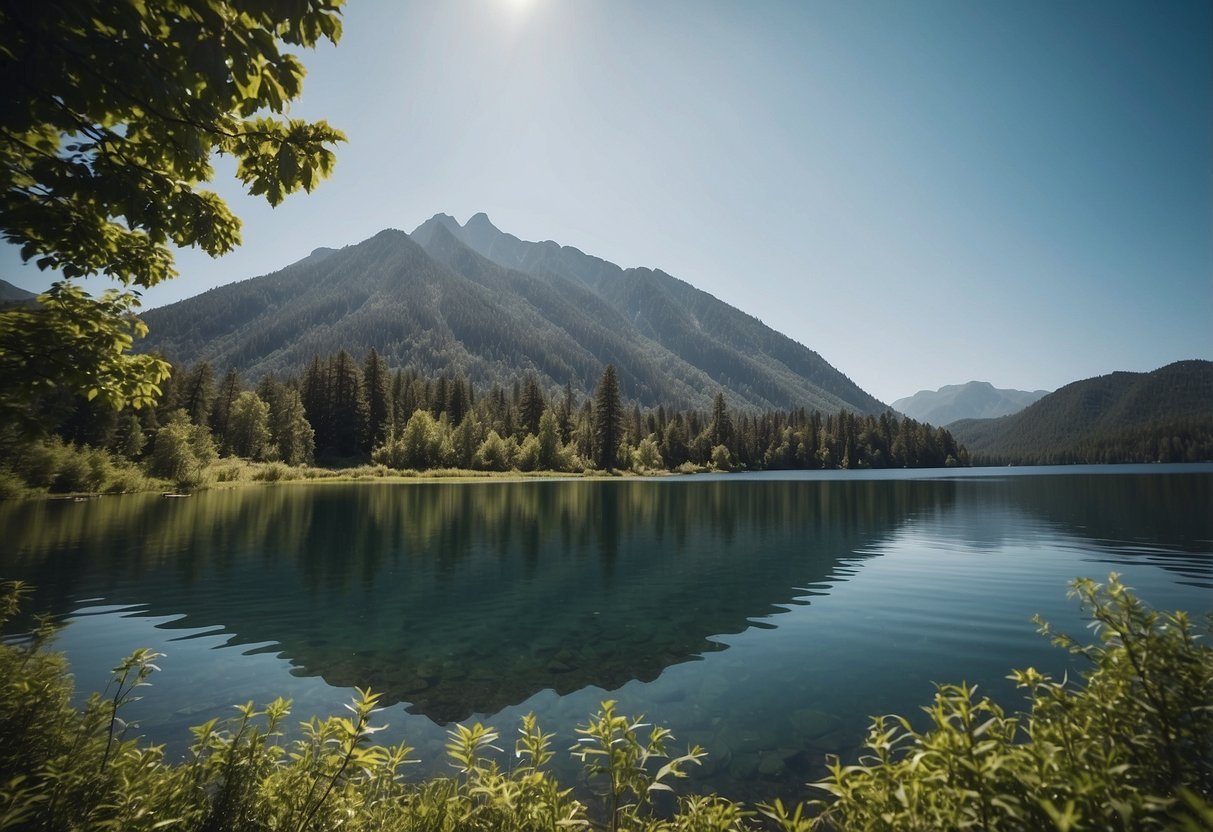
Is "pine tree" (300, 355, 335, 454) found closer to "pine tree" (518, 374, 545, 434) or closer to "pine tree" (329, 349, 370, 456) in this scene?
"pine tree" (329, 349, 370, 456)

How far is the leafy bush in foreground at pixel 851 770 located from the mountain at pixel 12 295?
3999 mm

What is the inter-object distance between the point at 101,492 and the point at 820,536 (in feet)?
238

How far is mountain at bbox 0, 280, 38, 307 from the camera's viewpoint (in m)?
6.33

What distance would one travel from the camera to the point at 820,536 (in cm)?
3503

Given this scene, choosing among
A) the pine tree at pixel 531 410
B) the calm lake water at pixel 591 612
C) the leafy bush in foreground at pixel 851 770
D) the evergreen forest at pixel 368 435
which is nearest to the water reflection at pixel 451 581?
the calm lake water at pixel 591 612

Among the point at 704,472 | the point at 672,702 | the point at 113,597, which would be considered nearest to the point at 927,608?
the point at 672,702

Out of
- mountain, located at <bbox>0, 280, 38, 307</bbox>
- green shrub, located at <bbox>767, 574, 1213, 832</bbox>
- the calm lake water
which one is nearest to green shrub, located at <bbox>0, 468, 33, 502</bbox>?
the calm lake water

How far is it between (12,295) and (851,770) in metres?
13.4

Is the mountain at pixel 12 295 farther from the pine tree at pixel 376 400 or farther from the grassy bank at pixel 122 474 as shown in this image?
the pine tree at pixel 376 400

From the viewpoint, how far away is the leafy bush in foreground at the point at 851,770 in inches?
123

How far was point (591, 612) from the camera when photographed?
18.1 m

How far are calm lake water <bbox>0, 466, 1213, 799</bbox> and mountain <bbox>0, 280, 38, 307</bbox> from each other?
7903 millimetres

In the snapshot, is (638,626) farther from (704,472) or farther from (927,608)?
(704,472)

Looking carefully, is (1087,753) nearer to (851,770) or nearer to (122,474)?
(851,770)
